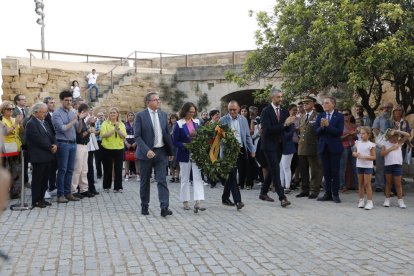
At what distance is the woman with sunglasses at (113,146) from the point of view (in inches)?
415

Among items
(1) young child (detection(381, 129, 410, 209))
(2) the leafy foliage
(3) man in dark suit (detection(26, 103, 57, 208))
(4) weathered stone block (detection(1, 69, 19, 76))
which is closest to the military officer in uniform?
(1) young child (detection(381, 129, 410, 209))

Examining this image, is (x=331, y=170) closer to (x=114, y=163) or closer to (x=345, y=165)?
(x=345, y=165)

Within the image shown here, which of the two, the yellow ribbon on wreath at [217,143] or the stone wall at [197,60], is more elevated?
the stone wall at [197,60]

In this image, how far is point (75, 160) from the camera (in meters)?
9.43

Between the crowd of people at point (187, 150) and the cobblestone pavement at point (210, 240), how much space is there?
1.59 feet

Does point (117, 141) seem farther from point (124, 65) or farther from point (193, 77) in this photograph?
point (124, 65)

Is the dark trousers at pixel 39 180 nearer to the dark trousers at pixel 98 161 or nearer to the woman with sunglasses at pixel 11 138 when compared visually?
the woman with sunglasses at pixel 11 138

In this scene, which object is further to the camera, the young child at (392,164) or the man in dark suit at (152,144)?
the young child at (392,164)

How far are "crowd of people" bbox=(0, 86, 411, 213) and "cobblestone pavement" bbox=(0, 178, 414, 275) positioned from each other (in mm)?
484

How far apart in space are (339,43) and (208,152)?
12.8 ft

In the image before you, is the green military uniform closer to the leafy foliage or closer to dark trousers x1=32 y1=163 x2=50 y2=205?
dark trousers x1=32 y1=163 x2=50 y2=205

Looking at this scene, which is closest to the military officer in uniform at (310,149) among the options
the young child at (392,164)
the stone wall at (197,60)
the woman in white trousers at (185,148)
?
the young child at (392,164)

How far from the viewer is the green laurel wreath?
311 inches

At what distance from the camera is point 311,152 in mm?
9930
